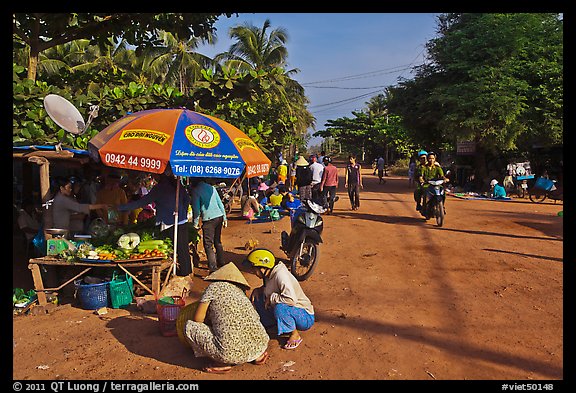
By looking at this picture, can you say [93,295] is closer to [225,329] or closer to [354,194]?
[225,329]

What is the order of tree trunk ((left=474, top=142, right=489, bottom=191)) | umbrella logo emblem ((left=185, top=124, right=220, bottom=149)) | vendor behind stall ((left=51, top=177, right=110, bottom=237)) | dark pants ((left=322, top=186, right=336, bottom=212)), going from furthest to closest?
tree trunk ((left=474, top=142, right=489, bottom=191)), dark pants ((left=322, top=186, right=336, bottom=212)), vendor behind stall ((left=51, top=177, right=110, bottom=237)), umbrella logo emblem ((left=185, top=124, right=220, bottom=149))

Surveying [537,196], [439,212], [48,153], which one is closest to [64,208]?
[48,153]

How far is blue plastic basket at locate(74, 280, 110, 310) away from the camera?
5527 millimetres

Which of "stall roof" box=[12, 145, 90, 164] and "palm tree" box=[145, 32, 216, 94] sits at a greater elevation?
"palm tree" box=[145, 32, 216, 94]

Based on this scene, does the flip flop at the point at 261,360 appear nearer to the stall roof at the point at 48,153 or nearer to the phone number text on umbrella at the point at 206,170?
the phone number text on umbrella at the point at 206,170

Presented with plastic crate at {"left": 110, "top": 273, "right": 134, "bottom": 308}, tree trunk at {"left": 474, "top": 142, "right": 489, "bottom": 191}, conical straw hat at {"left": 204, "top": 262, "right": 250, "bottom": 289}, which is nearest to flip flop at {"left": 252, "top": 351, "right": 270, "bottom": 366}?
conical straw hat at {"left": 204, "top": 262, "right": 250, "bottom": 289}

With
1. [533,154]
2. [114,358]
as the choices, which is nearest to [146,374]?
[114,358]

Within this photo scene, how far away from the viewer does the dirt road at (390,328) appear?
153 inches

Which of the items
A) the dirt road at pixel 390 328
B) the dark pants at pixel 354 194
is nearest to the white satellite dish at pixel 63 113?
the dirt road at pixel 390 328

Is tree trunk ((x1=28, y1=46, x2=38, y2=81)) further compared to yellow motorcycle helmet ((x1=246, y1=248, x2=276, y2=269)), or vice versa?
tree trunk ((x1=28, y1=46, x2=38, y2=81))

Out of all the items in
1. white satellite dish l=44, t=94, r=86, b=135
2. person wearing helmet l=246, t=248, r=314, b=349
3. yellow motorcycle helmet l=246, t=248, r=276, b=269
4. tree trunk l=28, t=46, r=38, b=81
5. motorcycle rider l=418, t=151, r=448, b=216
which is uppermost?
tree trunk l=28, t=46, r=38, b=81

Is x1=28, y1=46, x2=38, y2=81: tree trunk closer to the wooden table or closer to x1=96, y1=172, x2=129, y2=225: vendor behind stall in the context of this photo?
x1=96, y1=172, x2=129, y2=225: vendor behind stall

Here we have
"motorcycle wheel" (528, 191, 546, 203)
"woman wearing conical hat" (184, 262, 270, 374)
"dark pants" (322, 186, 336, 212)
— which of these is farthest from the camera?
"motorcycle wheel" (528, 191, 546, 203)

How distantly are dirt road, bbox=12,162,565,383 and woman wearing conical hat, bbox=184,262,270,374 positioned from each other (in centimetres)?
15
